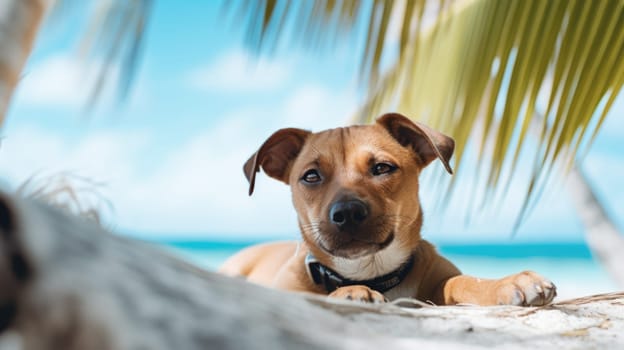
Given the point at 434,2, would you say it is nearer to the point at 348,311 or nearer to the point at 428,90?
the point at 428,90

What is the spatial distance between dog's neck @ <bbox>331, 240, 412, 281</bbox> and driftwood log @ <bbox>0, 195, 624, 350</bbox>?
1372 millimetres

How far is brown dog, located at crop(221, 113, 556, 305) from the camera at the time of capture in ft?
7.35

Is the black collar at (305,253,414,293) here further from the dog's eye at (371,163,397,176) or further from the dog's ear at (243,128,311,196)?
the dog's ear at (243,128,311,196)

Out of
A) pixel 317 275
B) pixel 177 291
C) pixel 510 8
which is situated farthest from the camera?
pixel 317 275

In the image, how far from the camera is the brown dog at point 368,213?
2.24m

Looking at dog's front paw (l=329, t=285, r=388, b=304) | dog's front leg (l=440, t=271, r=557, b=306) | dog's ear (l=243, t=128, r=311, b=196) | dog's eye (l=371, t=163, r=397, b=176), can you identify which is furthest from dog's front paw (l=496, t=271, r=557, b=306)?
dog's ear (l=243, t=128, r=311, b=196)

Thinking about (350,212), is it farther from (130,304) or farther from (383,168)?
(130,304)

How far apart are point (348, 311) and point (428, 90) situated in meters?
1.97

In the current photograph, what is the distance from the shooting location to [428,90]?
110 inches

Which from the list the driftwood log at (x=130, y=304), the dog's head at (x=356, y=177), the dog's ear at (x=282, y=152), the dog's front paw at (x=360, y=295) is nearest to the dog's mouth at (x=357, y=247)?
the dog's head at (x=356, y=177)

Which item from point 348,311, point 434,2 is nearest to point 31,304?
point 348,311

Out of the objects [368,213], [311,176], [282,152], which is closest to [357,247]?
[368,213]

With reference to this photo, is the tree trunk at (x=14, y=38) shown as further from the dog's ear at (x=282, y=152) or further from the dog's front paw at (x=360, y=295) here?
the dog's ear at (x=282, y=152)

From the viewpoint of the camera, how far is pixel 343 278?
2348mm
